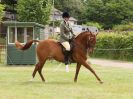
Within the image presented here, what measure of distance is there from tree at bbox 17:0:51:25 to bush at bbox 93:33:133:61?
15.0 metres

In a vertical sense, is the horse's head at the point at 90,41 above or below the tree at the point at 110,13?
above

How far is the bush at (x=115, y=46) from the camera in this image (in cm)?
4125

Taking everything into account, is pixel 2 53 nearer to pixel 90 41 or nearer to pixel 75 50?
pixel 75 50

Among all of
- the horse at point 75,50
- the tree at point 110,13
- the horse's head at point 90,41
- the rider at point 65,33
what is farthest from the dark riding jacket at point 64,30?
the tree at point 110,13

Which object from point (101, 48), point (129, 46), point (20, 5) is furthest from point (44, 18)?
point (129, 46)

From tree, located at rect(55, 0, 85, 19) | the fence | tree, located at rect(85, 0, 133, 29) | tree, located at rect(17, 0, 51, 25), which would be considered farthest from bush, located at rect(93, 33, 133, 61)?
tree, located at rect(55, 0, 85, 19)

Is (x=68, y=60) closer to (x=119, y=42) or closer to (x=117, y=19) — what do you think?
(x=119, y=42)

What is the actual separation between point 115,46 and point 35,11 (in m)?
19.7

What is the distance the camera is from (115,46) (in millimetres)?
43031

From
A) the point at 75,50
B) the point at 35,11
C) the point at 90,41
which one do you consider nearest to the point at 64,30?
the point at 75,50

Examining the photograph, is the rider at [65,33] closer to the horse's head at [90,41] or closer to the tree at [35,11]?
the horse's head at [90,41]

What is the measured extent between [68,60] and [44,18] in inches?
1653

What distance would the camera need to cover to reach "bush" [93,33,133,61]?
4125 centimetres

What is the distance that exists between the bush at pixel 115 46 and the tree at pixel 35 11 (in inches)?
591
